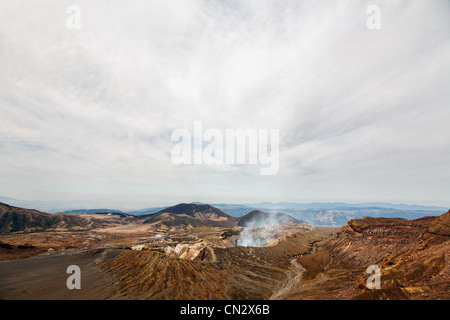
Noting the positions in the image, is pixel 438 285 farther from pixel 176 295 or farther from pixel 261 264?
pixel 261 264

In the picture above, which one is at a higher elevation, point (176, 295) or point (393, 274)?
point (393, 274)
